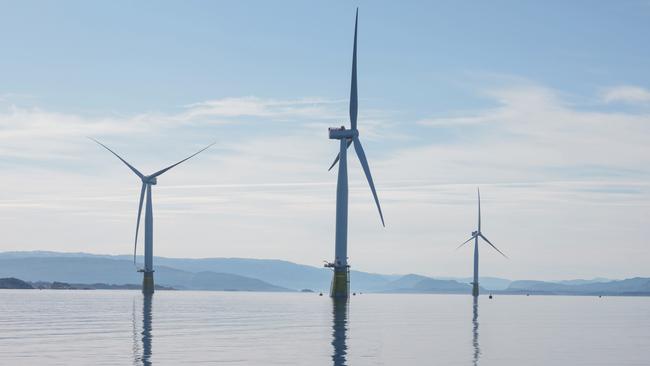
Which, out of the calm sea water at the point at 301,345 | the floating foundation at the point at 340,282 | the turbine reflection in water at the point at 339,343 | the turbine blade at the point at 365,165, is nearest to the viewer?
the turbine reflection in water at the point at 339,343

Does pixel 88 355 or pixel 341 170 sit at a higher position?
→ pixel 341 170

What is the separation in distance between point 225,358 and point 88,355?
31.4ft

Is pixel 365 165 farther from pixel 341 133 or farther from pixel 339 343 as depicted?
pixel 339 343

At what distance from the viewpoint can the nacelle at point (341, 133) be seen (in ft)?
611

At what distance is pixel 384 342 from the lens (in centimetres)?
7738

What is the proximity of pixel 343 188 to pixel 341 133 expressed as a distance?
1543 centimetres

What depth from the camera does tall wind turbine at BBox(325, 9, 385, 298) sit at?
575ft

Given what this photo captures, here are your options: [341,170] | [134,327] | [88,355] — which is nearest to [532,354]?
[88,355]

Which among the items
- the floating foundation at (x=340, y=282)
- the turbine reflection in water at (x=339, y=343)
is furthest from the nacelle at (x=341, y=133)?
the turbine reflection in water at (x=339, y=343)

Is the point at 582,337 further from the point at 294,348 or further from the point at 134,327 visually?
the point at 134,327

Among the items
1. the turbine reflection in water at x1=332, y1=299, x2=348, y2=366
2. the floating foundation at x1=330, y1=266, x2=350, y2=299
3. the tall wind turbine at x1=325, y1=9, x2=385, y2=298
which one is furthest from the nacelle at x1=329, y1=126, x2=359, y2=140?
the turbine reflection in water at x1=332, y1=299, x2=348, y2=366

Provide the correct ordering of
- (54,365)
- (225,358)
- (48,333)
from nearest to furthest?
(54,365) → (225,358) → (48,333)

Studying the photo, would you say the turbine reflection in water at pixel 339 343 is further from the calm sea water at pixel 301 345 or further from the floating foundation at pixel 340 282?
the floating foundation at pixel 340 282

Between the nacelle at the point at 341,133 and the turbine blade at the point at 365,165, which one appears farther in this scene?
the nacelle at the point at 341,133
